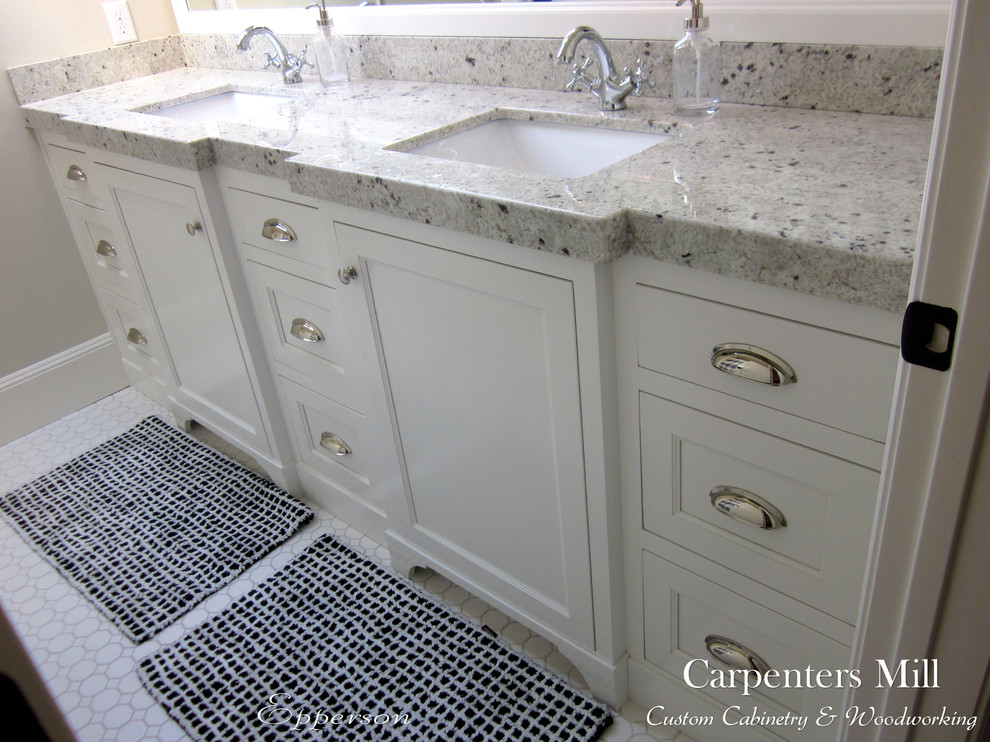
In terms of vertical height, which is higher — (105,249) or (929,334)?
(929,334)

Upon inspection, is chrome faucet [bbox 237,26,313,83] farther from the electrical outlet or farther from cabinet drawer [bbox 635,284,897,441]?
cabinet drawer [bbox 635,284,897,441]

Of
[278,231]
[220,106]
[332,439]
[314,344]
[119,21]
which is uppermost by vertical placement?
[119,21]

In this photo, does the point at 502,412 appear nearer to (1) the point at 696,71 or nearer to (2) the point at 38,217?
(1) the point at 696,71

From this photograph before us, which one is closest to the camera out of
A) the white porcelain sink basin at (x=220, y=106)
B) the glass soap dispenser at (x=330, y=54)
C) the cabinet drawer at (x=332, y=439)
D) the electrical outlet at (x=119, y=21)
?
the cabinet drawer at (x=332, y=439)

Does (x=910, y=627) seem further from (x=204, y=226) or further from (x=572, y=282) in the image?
(x=204, y=226)

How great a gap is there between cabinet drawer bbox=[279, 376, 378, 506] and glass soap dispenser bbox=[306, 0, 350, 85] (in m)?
0.75

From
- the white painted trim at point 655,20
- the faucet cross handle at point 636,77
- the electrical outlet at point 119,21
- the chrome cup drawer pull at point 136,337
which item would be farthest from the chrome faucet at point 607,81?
the electrical outlet at point 119,21

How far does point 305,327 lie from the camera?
5.23ft

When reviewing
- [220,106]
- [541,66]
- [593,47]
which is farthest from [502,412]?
[220,106]

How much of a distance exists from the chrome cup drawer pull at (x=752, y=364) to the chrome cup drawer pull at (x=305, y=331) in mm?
888

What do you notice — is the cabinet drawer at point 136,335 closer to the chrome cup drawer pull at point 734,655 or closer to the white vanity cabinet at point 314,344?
the white vanity cabinet at point 314,344

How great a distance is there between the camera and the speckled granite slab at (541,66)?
1151 millimetres

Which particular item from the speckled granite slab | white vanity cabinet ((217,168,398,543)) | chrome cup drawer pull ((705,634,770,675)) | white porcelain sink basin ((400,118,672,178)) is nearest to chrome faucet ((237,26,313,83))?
the speckled granite slab

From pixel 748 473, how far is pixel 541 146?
0.77 metres
